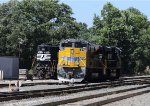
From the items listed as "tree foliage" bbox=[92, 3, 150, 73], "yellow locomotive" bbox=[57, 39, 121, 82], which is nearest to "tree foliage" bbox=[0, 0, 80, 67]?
"tree foliage" bbox=[92, 3, 150, 73]

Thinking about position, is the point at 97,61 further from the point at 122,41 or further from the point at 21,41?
the point at 122,41

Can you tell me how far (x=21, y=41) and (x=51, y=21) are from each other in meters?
8.15

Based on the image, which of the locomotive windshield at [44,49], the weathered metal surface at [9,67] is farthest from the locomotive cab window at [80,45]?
the weathered metal surface at [9,67]

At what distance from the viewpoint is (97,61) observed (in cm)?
3359

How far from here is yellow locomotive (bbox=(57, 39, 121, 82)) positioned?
31500mm

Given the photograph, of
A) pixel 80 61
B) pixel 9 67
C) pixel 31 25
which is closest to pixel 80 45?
pixel 80 61

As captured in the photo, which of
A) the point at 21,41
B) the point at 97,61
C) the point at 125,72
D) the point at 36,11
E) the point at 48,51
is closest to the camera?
the point at 97,61

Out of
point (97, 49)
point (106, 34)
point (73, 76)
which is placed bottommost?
point (73, 76)

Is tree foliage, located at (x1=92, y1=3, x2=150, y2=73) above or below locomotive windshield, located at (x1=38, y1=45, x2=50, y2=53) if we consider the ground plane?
above

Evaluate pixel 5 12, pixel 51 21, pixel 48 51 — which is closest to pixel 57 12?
pixel 51 21

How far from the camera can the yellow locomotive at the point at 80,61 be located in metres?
31.5

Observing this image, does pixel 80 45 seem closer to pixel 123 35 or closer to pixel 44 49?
pixel 44 49

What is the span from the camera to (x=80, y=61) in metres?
31.8

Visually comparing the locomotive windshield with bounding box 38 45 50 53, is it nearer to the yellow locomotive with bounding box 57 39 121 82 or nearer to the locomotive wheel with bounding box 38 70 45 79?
the locomotive wheel with bounding box 38 70 45 79
